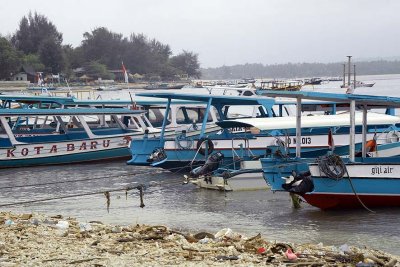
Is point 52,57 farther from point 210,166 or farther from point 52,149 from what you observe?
point 210,166

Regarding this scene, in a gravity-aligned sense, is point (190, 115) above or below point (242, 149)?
above

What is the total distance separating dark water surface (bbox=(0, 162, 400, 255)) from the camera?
15.5 metres

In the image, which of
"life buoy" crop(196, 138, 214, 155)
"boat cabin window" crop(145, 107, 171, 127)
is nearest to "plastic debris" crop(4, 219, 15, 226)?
"life buoy" crop(196, 138, 214, 155)

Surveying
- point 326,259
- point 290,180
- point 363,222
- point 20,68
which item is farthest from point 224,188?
point 20,68

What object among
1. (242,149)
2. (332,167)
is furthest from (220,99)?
(332,167)

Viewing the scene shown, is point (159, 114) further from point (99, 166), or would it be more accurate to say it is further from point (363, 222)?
point (363, 222)

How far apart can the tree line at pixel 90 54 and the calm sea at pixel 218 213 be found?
82628 mm

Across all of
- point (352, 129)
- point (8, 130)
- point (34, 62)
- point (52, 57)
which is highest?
point (52, 57)

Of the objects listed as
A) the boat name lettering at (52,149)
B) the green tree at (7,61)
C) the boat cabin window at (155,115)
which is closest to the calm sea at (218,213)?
the boat name lettering at (52,149)

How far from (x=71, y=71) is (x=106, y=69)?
1059cm

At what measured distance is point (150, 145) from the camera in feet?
82.4

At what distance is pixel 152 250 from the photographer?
1149cm

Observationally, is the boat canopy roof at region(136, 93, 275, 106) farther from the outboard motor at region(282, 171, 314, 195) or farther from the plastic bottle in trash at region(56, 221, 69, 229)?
the plastic bottle in trash at region(56, 221, 69, 229)

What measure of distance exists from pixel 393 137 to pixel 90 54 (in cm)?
11626
